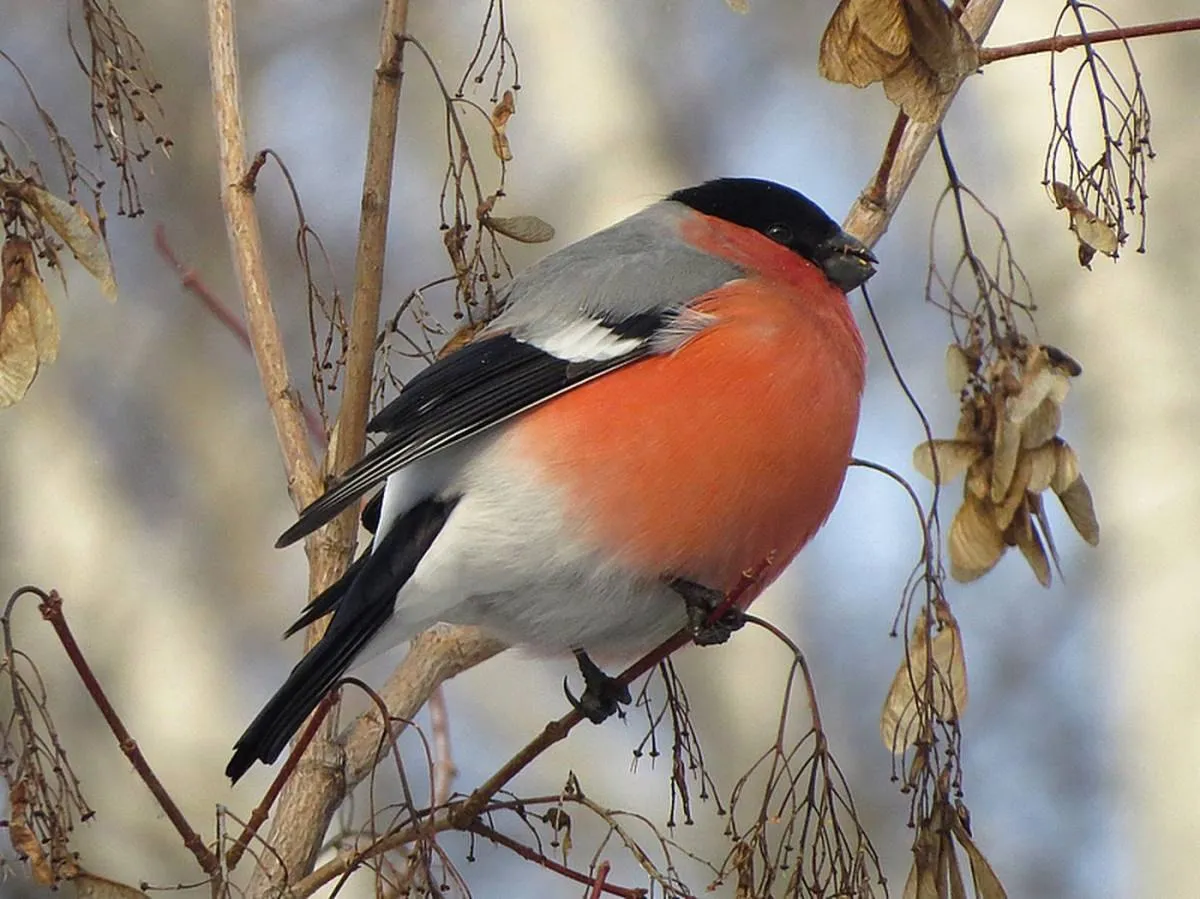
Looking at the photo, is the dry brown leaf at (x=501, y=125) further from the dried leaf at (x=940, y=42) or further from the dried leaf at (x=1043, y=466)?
the dried leaf at (x=1043, y=466)

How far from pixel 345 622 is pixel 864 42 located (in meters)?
0.73

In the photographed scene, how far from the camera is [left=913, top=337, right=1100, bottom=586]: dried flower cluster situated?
1.60 m

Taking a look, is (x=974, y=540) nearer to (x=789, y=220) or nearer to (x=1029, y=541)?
(x=1029, y=541)

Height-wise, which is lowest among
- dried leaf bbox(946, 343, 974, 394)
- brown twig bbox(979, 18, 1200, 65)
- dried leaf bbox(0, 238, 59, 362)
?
dried leaf bbox(0, 238, 59, 362)

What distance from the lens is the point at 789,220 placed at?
208 centimetres

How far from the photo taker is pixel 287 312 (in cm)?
427

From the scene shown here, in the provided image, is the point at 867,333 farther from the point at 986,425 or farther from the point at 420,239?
the point at 986,425

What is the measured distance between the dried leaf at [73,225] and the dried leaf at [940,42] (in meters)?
0.69

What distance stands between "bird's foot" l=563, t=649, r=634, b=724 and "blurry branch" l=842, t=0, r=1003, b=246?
0.58m

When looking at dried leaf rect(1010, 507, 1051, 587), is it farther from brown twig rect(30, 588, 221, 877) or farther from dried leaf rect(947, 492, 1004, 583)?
brown twig rect(30, 588, 221, 877)

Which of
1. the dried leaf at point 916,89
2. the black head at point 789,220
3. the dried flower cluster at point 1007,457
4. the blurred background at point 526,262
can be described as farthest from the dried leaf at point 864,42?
the blurred background at point 526,262

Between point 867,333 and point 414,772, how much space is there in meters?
1.58

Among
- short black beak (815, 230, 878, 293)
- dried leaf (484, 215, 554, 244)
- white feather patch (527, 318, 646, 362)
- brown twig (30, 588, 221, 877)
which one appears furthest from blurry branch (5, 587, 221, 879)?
short black beak (815, 230, 878, 293)

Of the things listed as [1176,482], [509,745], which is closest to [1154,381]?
[1176,482]
